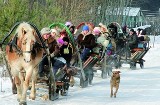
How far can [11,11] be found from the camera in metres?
13.6

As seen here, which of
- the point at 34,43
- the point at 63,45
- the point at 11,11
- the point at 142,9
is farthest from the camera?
the point at 142,9

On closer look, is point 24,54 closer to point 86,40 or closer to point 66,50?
point 66,50

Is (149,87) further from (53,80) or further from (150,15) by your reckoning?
(150,15)

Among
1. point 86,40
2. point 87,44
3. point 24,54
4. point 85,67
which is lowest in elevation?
point 85,67

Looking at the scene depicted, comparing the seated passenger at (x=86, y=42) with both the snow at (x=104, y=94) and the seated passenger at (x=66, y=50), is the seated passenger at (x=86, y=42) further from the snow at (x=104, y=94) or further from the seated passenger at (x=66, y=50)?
the seated passenger at (x=66, y=50)

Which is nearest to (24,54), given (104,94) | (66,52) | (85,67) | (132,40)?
(66,52)

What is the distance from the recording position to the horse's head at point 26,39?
950 centimetres

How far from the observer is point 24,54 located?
9.52 m

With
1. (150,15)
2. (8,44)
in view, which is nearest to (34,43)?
(8,44)

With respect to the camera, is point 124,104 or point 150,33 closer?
point 124,104

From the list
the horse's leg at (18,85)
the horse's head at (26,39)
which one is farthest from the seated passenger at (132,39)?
the horse's head at (26,39)

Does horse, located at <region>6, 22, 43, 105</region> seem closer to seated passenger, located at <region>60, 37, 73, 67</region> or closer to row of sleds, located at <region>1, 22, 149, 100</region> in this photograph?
row of sleds, located at <region>1, 22, 149, 100</region>

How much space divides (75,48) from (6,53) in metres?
2.83

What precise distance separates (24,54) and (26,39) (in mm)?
306
